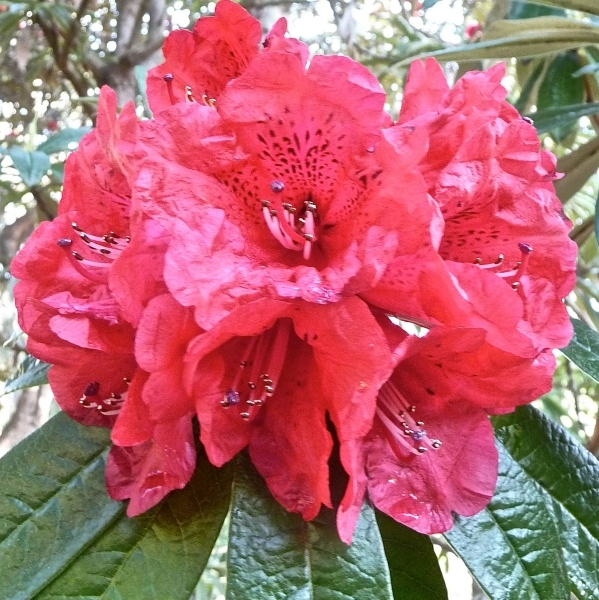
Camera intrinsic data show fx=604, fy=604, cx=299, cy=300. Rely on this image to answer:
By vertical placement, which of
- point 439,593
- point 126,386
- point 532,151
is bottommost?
point 439,593

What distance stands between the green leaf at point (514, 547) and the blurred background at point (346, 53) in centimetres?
47

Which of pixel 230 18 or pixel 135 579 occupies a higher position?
pixel 230 18

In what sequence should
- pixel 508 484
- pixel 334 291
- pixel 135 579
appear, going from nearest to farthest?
pixel 334 291
pixel 135 579
pixel 508 484

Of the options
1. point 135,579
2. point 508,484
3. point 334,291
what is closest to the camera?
point 334,291

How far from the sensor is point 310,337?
1.54 feet

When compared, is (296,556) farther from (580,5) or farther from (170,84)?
(580,5)

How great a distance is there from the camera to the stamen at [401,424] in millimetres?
533

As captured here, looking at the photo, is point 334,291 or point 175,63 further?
point 175,63

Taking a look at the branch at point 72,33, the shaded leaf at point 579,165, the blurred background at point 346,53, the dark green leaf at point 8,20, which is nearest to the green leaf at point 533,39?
the blurred background at point 346,53

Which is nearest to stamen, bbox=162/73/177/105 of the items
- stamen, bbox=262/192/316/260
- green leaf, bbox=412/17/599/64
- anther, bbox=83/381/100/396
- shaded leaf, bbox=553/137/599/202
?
stamen, bbox=262/192/316/260

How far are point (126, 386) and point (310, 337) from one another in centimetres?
22

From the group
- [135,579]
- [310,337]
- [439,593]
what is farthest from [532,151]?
[135,579]

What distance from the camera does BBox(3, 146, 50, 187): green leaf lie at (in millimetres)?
1188

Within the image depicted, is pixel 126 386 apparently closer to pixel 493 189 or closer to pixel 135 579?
pixel 135 579
